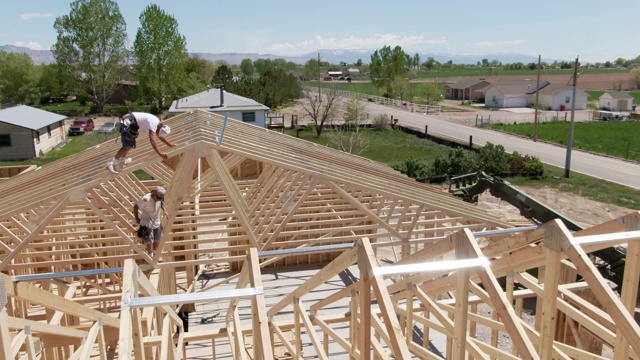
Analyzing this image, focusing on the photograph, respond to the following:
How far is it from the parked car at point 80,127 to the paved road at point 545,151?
27.2 metres

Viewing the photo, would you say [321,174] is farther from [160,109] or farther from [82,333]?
[160,109]

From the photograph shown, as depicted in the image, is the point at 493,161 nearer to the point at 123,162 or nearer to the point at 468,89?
the point at 123,162

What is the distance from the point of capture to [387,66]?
67.8 meters

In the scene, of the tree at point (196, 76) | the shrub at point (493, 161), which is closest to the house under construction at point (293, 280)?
the shrub at point (493, 161)

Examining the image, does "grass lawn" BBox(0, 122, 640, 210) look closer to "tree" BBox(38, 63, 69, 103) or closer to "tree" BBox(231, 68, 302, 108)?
"tree" BBox(231, 68, 302, 108)

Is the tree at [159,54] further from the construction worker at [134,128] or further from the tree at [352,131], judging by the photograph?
the construction worker at [134,128]

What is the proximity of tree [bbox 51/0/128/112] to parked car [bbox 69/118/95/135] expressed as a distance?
471 inches

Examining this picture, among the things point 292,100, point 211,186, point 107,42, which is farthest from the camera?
point 292,100

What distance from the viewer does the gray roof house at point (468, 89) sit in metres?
68.1

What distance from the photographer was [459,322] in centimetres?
445

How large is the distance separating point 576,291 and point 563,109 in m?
53.5

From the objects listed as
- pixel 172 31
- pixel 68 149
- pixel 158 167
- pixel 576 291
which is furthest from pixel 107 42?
pixel 576 291

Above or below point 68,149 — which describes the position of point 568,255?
above

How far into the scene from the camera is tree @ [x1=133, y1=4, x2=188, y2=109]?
2009 inches
